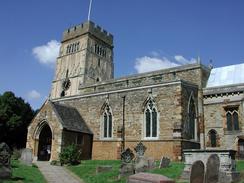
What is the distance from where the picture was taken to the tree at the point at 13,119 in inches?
1617

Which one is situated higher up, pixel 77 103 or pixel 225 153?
pixel 77 103

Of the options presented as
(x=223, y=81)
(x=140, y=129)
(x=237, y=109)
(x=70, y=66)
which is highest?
(x=70, y=66)

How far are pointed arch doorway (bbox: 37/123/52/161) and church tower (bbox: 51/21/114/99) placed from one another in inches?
769

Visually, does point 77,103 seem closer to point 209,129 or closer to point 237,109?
point 209,129

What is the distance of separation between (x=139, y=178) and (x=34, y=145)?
21.9 m

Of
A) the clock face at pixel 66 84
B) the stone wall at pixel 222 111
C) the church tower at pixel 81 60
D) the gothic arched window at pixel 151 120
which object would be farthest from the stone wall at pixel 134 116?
the clock face at pixel 66 84

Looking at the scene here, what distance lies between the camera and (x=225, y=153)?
1512 cm

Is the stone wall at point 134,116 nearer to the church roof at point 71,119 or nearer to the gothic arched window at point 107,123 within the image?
the gothic arched window at point 107,123

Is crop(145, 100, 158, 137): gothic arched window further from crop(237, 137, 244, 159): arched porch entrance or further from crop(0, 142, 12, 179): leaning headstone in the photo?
crop(0, 142, 12, 179): leaning headstone

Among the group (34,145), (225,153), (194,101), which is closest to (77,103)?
(34,145)

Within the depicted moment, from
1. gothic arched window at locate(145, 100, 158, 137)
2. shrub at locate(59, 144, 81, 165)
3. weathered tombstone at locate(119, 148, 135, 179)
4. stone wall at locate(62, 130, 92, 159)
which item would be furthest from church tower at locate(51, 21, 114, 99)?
weathered tombstone at locate(119, 148, 135, 179)

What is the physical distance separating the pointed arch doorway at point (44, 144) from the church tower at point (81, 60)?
19532 mm

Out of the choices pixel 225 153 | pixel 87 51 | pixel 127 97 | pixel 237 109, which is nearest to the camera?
pixel 225 153

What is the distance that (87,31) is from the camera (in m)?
53.3
